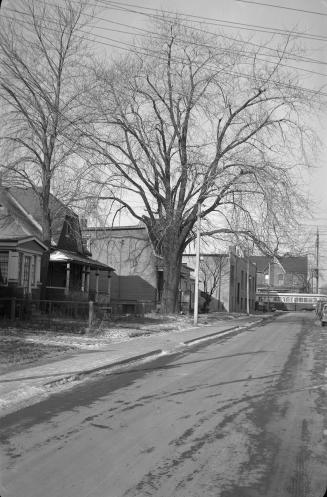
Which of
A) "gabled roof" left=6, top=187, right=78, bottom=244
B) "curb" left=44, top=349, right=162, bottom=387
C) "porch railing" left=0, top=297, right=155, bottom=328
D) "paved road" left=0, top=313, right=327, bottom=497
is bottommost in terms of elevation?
"paved road" left=0, top=313, right=327, bottom=497

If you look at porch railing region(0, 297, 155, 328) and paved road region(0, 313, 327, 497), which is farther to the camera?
porch railing region(0, 297, 155, 328)

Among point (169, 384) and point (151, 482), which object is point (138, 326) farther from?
point (151, 482)

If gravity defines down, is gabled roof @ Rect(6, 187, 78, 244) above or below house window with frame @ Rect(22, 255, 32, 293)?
above

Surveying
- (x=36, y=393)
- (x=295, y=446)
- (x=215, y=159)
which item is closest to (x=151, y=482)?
(x=295, y=446)

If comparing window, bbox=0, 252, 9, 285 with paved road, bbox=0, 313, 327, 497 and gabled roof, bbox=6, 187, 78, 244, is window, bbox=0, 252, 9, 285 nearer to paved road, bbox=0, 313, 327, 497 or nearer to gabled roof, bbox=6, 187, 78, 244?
gabled roof, bbox=6, 187, 78, 244

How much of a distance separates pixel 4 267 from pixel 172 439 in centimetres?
2324

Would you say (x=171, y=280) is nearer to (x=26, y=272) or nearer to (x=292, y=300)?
(x=26, y=272)

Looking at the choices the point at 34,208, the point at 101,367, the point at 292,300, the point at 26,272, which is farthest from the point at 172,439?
the point at 292,300

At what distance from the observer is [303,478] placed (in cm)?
501

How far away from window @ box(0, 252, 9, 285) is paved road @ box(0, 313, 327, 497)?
17.8 m

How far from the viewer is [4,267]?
1105 inches

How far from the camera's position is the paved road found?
4816 millimetres

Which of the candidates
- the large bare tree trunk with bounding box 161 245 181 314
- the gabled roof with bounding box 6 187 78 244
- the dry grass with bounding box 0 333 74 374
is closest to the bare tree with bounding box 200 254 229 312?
the large bare tree trunk with bounding box 161 245 181 314

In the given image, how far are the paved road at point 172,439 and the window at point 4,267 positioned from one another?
58.4 ft
